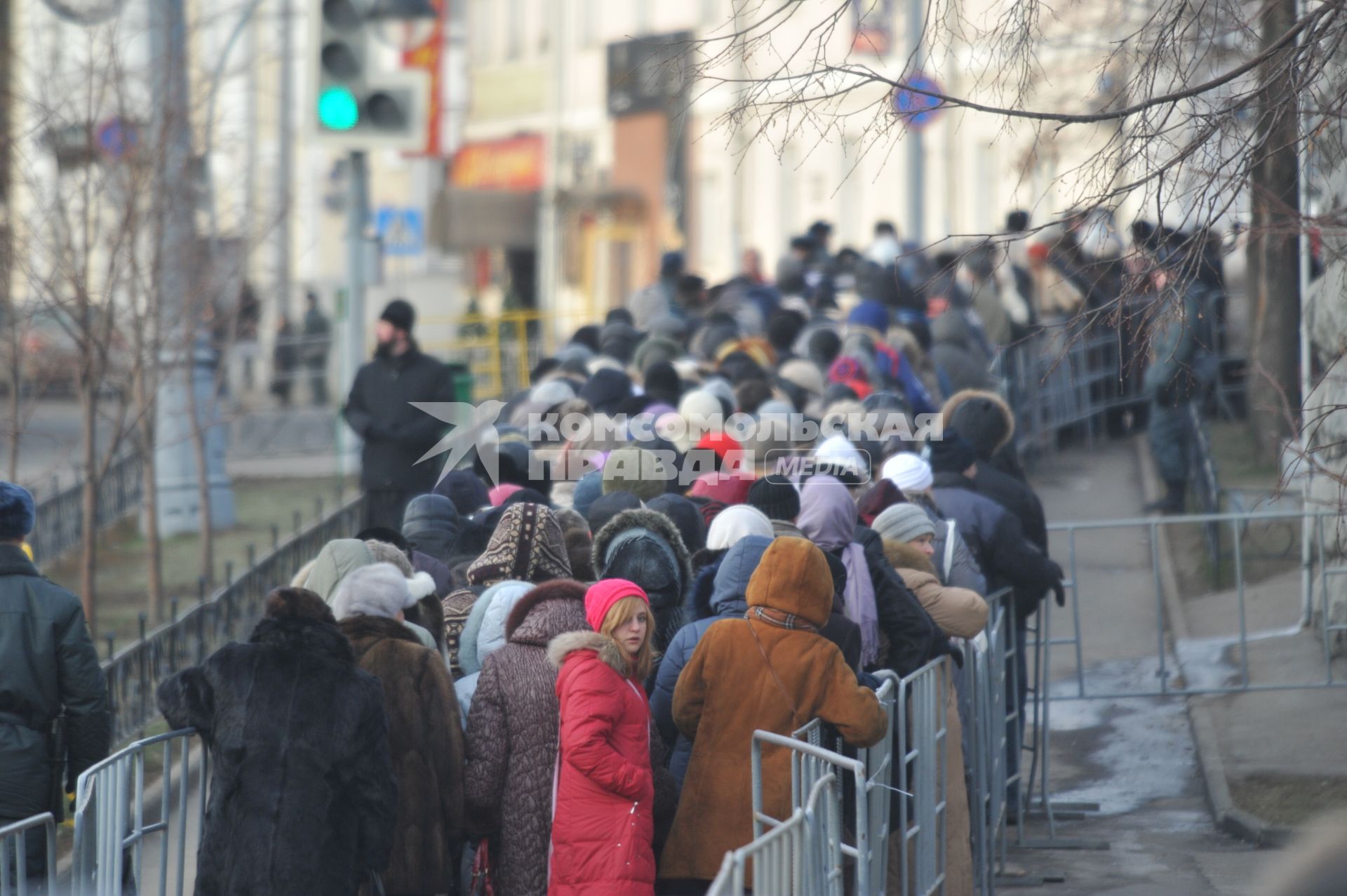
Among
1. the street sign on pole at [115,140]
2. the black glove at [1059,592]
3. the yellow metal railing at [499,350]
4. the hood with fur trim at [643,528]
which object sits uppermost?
the street sign on pole at [115,140]

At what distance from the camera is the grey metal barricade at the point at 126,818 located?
519 cm

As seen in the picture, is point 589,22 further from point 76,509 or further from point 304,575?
point 304,575

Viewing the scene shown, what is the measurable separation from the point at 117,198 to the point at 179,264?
97 cm

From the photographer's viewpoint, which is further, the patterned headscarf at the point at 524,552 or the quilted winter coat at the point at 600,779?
the patterned headscarf at the point at 524,552

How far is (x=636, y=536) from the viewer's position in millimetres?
6395

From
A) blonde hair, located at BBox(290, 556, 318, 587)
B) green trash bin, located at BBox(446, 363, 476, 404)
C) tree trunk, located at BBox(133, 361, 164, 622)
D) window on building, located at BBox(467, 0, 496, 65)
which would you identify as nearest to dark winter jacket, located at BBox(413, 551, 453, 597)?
blonde hair, located at BBox(290, 556, 318, 587)

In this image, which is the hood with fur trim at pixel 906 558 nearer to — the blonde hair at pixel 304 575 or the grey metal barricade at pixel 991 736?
the grey metal barricade at pixel 991 736

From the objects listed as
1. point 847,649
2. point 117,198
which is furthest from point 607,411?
point 847,649

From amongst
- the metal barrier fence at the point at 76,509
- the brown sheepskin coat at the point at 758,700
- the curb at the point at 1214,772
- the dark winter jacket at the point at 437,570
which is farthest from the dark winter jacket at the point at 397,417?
the brown sheepskin coat at the point at 758,700

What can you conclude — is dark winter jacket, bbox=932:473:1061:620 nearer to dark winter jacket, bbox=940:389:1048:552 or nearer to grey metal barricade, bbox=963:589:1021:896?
grey metal barricade, bbox=963:589:1021:896

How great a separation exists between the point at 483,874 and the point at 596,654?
921 mm

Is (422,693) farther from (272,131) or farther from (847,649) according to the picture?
(272,131)

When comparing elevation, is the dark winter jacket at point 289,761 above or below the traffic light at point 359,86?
below

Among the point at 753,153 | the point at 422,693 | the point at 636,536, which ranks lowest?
the point at 422,693
